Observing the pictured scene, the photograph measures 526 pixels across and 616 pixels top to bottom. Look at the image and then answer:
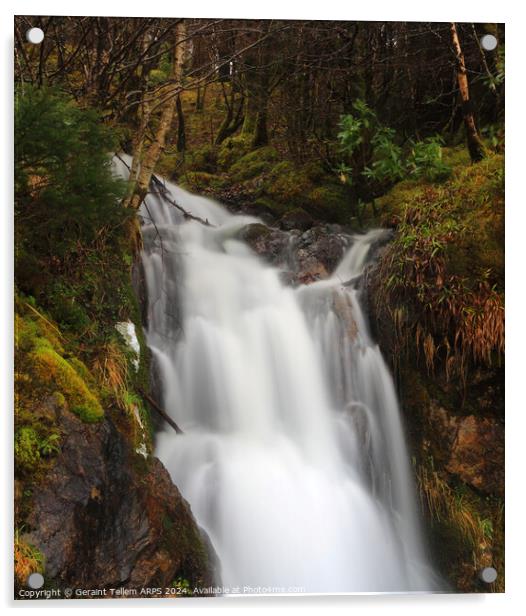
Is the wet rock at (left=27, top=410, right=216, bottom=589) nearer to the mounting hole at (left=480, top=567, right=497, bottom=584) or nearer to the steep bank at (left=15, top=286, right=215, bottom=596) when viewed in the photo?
the steep bank at (left=15, top=286, right=215, bottom=596)

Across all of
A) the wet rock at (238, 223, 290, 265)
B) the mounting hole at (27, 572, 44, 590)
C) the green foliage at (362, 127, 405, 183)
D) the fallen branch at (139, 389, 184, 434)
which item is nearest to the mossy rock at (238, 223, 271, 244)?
the wet rock at (238, 223, 290, 265)

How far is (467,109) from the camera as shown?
3.00 metres

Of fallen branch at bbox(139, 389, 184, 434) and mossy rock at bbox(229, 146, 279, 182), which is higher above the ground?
mossy rock at bbox(229, 146, 279, 182)

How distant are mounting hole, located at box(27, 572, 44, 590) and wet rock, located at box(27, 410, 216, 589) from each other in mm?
51

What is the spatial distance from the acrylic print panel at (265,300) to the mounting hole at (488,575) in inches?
0.4

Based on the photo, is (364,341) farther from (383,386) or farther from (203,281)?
(203,281)

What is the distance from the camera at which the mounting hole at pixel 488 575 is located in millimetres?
2916

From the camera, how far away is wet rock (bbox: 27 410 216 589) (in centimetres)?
256

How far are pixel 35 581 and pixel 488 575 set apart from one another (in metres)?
2.12

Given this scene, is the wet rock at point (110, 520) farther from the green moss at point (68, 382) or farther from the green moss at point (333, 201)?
the green moss at point (333, 201)

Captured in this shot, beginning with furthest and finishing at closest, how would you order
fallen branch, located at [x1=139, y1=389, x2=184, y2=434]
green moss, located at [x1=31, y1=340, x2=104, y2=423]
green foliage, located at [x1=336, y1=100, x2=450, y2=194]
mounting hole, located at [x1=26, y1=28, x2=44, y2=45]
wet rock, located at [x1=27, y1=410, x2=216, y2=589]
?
green foliage, located at [x1=336, y1=100, x2=450, y2=194] → fallen branch, located at [x1=139, y1=389, x2=184, y2=434] → mounting hole, located at [x1=26, y1=28, x2=44, y2=45] → green moss, located at [x1=31, y1=340, x2=104, y2=423] → wet rock, located at [x1=27, y1=410, x2=216, y2=589]

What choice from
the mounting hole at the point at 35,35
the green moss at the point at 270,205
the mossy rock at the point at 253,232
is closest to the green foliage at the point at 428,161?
the green moss at the point at 270,205

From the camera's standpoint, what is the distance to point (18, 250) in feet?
9.13

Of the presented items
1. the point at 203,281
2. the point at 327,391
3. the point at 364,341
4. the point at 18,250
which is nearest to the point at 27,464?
the point at 18,250
